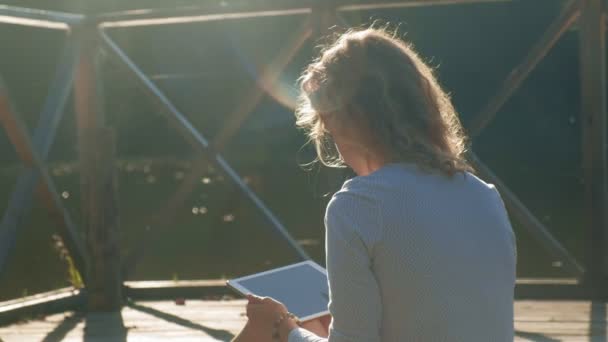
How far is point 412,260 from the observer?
1.61 metres

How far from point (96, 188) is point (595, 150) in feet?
6.58

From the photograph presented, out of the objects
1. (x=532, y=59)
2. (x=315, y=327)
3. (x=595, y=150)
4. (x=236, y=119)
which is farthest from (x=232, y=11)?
(x=315, y=327)

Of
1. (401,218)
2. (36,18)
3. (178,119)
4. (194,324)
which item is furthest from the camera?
(178,119)

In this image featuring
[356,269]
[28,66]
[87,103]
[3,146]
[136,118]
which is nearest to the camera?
[356,269]

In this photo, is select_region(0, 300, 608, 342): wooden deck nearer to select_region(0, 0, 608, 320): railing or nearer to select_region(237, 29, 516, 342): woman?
select_region(0, 0, 608, 320): railing

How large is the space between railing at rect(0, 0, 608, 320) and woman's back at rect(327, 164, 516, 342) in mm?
2520

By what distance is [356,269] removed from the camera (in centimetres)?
160

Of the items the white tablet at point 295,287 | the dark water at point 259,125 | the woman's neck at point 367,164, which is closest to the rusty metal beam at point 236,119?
the white tablet at point 295,287

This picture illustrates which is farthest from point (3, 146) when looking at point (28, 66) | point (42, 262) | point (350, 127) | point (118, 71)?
point (350, 127)

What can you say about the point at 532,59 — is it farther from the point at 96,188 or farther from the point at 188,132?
the point at 96,188

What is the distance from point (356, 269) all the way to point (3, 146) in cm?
2418

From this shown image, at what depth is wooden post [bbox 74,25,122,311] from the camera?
440 cm

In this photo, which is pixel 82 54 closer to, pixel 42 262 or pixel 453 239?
pixel 453 239

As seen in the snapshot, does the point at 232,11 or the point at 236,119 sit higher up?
the point at 232,11
